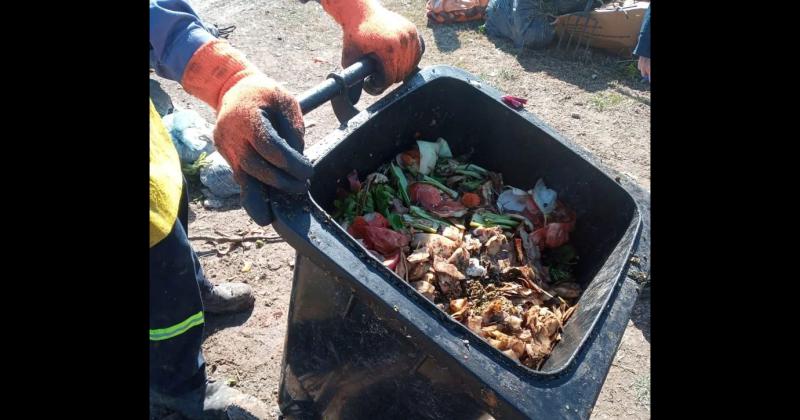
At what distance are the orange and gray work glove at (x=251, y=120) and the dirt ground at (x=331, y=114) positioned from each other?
139 centimetres

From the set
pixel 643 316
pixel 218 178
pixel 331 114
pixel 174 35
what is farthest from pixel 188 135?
pixel 643 316

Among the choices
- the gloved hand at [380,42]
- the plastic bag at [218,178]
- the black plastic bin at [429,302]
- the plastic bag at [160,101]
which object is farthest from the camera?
the plastic bag at [160,101]

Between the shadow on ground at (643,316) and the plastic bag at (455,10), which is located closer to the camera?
the shadow on ground at (643,316)

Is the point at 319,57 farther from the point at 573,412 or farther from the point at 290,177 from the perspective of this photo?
the point at 573,412

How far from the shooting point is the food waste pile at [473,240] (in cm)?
171

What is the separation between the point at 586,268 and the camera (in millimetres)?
2025

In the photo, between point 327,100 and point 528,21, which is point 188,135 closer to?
point 327,100

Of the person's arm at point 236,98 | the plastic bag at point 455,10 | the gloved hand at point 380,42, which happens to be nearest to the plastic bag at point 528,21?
the plastic bag at point 455,10

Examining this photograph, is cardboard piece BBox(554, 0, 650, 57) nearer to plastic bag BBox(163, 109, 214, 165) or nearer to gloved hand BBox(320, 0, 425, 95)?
plastic bag BBox(163, 109, 214, 165)

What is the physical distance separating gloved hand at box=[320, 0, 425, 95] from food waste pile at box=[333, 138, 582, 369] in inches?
11.6

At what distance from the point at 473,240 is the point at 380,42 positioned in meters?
0.78

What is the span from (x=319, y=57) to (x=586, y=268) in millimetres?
3836

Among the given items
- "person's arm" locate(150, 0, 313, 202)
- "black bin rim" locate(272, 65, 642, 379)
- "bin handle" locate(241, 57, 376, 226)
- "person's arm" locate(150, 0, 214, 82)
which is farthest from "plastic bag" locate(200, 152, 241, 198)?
"black bin rim" locate(272, 65, 642, 379)

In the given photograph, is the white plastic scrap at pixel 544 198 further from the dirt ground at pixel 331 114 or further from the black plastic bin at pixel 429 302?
the dirt ground at pixel 331 114
